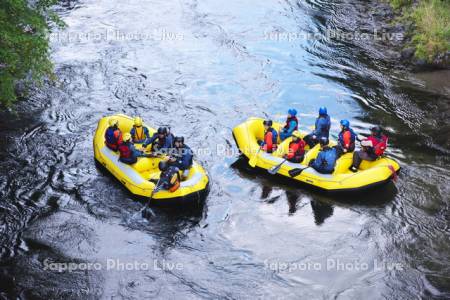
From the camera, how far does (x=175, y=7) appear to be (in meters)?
22.2

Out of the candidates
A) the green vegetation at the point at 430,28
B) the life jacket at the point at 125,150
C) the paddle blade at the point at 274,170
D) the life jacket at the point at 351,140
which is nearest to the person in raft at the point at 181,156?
the life jacket at the point at 125,150

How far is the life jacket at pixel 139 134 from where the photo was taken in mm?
11430

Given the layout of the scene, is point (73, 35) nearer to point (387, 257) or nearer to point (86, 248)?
point (86, 248)

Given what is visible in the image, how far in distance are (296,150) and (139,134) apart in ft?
11.6

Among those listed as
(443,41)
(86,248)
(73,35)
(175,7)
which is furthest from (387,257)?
(175,7)

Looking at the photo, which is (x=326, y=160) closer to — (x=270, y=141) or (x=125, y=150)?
(x=270, y=141)

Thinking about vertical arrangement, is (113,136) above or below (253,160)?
above

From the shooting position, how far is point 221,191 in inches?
441

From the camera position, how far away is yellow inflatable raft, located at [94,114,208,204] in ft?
32.7

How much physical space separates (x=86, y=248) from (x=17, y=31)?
16.0 ft

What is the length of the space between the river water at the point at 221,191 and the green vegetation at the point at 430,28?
1093 millimetres

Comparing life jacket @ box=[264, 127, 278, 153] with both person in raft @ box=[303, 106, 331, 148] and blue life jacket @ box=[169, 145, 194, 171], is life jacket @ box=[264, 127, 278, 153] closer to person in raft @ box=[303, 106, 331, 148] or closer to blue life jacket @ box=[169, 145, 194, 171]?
person in raft @ box=[303, 106, 331, 148]

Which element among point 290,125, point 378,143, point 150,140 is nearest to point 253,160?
point 290,125

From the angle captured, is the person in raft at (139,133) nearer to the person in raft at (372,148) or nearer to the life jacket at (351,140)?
the life jacket at (351,140)
